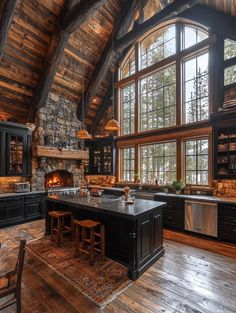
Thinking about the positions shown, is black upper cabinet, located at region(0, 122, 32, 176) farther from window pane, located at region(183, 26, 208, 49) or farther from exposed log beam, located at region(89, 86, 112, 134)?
window pane, located at region(183, 26, 208, 49)

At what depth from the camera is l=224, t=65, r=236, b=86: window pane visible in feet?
16.2

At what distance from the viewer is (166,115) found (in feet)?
21.3

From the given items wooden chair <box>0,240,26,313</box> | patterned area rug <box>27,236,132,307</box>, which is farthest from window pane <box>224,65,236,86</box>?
wooden chair <box>0,240,26,313</box>

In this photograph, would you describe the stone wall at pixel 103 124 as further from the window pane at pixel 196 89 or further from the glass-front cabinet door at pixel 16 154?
the window pane at pixel 196 89

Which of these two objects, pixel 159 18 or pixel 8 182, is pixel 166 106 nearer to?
pixel 159 18

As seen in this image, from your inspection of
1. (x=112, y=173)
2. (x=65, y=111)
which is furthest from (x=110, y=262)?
(x=65, y=111)

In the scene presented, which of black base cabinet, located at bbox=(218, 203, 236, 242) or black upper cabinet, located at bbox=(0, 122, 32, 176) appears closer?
black base cabinet, located at bbox=(218, 203, 236, 242)

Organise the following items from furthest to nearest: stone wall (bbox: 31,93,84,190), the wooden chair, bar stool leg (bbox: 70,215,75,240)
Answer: stone wall (bbox: 31,93,84,190) → bar stool leg (bbox: 70,215,75,240) → the wooden chair

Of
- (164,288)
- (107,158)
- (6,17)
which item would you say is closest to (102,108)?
(107,158)

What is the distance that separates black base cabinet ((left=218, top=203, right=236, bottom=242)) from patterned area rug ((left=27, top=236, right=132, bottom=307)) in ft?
8.35

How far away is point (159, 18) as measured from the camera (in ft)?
17.2

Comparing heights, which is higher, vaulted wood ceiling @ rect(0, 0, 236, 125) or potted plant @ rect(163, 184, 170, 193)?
vaulted wood ceiling @ rect(0, 0, 236, 125)

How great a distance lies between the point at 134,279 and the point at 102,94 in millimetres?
7446

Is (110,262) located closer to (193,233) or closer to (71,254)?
(71,254)
